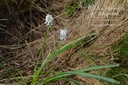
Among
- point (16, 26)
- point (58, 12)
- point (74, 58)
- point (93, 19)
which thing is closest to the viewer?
point (74, 58)

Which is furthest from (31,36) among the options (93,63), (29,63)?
(93,63)

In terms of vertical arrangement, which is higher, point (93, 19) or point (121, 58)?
→ point (93, 19)

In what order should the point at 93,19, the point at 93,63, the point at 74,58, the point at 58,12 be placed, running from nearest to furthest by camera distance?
1. the point at 93,63
2. the point at 74,58
3. the point at 93,19
4. the point at 58,12

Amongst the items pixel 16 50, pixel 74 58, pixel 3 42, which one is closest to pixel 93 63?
pixel 74 58

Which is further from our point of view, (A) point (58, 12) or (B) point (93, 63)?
(A) point (58, 12)

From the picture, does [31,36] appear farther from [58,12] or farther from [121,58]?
[121,58]

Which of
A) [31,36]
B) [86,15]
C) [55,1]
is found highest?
A: [55,1]
